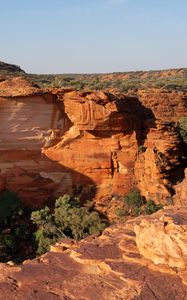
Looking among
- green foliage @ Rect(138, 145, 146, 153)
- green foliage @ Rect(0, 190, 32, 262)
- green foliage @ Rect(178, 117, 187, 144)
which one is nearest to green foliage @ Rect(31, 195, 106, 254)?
green foliage @ Rect(0, 190, 32, 262)

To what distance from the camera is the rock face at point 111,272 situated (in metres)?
8.36

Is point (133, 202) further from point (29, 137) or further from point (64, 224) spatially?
point (29, 137)

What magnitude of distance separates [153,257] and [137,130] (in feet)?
52.7

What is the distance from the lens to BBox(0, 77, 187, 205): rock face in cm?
2361

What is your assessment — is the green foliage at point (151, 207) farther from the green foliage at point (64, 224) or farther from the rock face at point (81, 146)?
the green foliage at point (64, 224)

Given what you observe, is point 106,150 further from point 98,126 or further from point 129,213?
point 129,213

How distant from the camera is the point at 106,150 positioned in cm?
2478

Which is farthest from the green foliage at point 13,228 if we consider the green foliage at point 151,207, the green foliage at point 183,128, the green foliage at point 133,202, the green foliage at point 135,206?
the green foliage at point 183,128

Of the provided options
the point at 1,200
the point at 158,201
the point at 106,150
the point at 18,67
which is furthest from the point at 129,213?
the point at 18,67

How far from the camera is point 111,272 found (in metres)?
9.06

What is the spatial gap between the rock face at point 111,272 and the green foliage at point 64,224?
33.1ft

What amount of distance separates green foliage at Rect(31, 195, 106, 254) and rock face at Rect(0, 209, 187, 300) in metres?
10.1

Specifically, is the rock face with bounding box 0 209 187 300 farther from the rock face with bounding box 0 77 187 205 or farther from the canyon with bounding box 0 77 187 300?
the rock face with bounding box 0 77 187 205

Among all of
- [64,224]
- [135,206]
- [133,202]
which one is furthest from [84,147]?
[64,224]
